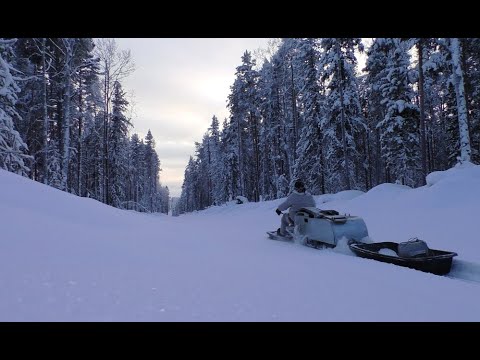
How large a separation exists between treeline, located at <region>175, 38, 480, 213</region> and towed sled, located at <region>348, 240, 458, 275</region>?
44.0 feet

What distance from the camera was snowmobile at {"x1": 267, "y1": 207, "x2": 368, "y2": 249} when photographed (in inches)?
291

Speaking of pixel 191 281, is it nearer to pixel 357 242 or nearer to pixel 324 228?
pixel 324 228

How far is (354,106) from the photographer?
26.0m

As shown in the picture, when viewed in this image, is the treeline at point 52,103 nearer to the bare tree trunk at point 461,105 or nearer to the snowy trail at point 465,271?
the snowy trail at point 465,271

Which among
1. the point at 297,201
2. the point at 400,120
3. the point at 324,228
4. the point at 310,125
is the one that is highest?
the point at 310,125

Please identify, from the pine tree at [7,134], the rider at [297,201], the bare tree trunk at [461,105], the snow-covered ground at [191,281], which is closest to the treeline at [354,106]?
the bare tree trunk at [461,105]

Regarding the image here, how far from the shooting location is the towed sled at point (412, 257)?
5594 millimetres

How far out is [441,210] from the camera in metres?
11.1

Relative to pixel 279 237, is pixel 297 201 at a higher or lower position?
higher

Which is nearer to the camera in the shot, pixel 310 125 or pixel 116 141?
pixel 310 125

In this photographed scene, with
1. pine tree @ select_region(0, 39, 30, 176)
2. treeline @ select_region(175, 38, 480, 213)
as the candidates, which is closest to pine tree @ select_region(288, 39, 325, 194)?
treeline @ select_region(175, 38, 480, 213)

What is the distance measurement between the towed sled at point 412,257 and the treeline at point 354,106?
13.4m

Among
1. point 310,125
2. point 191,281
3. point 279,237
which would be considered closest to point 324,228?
point 279,237

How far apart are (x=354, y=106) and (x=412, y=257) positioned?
22.3 meters
